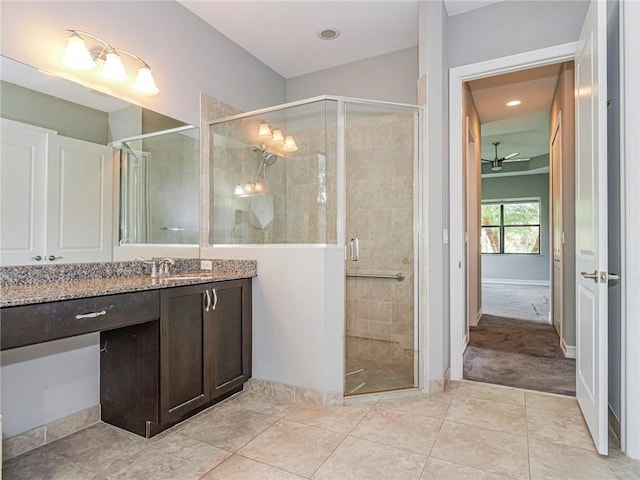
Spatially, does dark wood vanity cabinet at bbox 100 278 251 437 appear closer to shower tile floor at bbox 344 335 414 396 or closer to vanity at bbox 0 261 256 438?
vanity at bbox 0 261 256 438

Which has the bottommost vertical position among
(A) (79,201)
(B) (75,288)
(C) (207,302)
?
(C) (207,302)

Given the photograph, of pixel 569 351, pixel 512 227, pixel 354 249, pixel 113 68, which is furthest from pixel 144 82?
pixel 512 227

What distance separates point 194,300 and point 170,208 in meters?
0.90

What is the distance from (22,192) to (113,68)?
91 cm

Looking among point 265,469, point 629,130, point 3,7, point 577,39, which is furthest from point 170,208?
point 577,39

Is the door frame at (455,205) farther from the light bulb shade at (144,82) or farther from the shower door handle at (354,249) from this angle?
the light bulb shade at (144,82)

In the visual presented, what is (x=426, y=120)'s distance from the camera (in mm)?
2564

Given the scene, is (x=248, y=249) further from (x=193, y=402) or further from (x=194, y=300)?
(x=193, y=402)

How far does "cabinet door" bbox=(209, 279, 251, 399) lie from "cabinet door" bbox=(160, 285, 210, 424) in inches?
3.4

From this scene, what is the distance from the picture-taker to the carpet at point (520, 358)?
2.76 m

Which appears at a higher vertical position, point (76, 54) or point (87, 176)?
point (76, 54)

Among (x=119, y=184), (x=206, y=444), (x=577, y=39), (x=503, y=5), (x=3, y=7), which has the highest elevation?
(x=503, y=5)

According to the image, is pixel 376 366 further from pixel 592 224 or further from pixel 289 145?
pixel 289 145

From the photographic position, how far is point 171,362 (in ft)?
6.53
